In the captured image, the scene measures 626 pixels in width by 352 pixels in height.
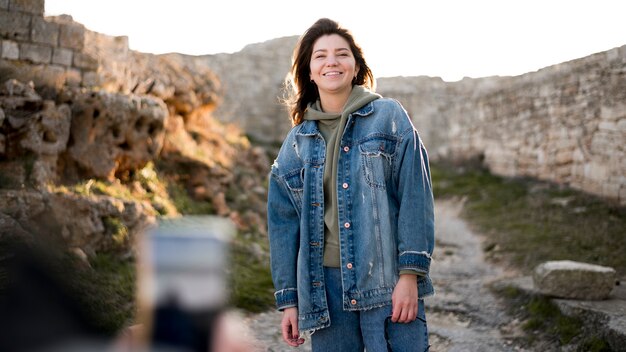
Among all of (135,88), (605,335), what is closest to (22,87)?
(135,88)

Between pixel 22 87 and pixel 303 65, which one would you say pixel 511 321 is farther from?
pixel 22 87

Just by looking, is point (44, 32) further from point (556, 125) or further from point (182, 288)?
point (556, 125)

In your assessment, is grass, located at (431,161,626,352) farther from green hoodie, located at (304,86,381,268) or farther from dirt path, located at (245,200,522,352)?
green hoodie, located at (304,86,381,268)

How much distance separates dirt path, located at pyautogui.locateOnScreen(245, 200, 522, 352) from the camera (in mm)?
4309

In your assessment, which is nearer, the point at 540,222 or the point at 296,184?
the point at 296,184

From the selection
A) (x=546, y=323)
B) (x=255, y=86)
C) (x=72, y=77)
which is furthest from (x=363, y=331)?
(x=255, y=86)

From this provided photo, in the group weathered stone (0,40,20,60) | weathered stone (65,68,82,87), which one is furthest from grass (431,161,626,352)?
weathered stone (0,40,20,60)

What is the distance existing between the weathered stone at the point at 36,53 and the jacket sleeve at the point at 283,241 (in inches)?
160

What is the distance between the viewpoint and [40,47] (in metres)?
5.52

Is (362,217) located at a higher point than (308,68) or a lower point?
lower

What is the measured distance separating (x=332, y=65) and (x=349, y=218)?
59 centimetres

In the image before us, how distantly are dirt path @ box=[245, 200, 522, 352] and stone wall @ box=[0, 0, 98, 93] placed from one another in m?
2.83

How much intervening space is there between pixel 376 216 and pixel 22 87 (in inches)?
153

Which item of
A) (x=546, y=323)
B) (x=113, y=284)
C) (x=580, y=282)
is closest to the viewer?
(x=113, y=284)
